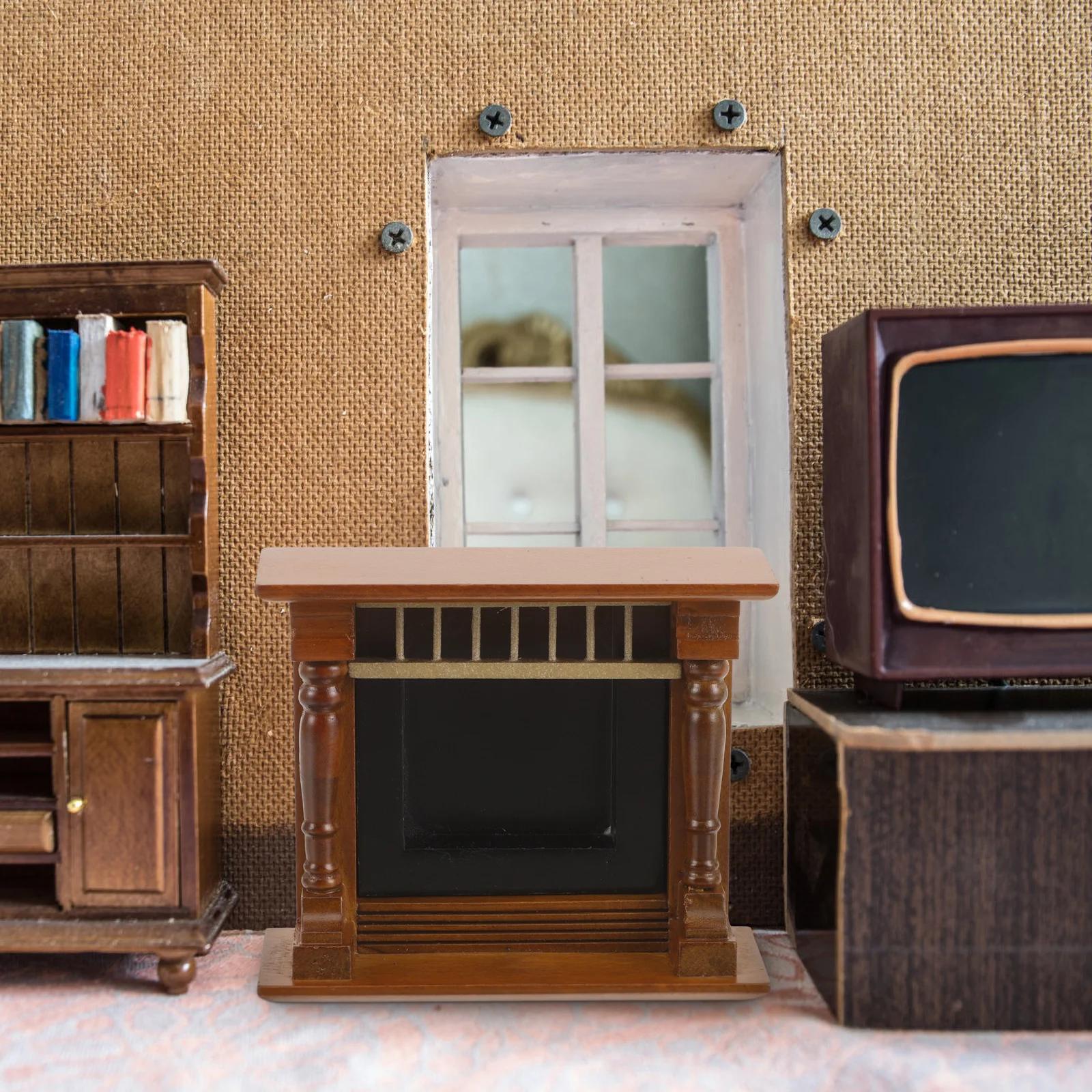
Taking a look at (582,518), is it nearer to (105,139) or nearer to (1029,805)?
(1029,805)

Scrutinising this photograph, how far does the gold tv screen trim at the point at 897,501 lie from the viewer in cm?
139

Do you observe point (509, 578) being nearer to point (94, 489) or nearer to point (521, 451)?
point (521, 451)

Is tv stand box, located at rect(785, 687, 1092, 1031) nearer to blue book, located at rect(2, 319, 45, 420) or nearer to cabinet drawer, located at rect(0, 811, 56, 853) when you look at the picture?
cabinet drawer, located at rect(0, 811, 56, 853)

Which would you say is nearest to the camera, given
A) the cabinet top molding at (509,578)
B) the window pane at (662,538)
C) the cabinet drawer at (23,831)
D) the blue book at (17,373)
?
the cabinet top molding at (509,578)

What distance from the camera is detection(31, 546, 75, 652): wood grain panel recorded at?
181 cm

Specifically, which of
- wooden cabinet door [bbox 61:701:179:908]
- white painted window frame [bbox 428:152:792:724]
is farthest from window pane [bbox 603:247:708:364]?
wooden cabinet door [bbox 61:701:179:908]

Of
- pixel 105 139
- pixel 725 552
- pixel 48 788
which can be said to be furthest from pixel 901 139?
pixel 48 788

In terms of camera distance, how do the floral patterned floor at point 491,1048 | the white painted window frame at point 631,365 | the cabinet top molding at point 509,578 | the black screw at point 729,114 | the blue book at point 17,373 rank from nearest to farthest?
the floral patterned floor at point 491,1048
the cabinet top molding at point 509,578
the blue book at point 17,373
the black screw at point 729,114
the white painted window frame at point 631,365

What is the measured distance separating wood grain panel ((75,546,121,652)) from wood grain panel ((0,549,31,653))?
0.11 meters

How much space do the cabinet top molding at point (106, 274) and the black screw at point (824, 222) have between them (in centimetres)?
132

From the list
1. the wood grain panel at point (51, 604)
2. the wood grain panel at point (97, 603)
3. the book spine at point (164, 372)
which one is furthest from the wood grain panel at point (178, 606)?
the book spine at point (164, 372)

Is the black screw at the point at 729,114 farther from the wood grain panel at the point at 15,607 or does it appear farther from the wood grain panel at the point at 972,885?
the wood grain panel at the point at 15,607

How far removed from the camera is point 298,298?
182cm

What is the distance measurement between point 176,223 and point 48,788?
1256 millimetres
